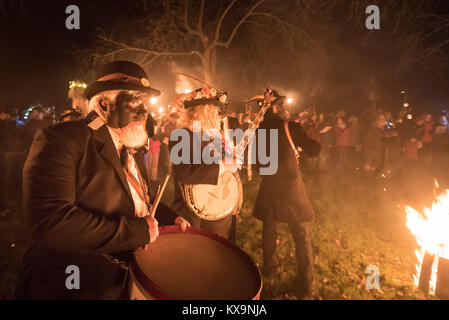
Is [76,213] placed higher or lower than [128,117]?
lower

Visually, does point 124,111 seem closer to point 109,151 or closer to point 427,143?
point 109,151

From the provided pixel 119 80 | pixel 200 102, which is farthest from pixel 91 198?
pixel 200 102

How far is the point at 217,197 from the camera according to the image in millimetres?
3590

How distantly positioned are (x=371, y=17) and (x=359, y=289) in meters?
9.26

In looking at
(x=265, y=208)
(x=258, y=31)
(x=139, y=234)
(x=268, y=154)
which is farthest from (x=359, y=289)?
(x=258, y=31)

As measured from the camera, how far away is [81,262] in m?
1.96

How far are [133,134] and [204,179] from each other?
116 cm

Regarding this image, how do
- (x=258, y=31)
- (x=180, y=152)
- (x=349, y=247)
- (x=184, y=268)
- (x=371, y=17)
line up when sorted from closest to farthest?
(x=184, y=268)
(x=180, y=152)
(x=349, y=247)
(x=371, y=17)
(x=258, y=31)

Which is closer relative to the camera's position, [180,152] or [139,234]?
[139,234]

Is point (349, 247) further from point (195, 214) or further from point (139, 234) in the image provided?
point (139, 234)

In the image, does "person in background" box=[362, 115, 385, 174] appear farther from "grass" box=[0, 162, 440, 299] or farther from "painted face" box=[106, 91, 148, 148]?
"painted face" box=[106, 91, 148, 148]

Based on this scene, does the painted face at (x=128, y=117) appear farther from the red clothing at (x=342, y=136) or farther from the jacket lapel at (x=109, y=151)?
the red clothing at (x=342, y=136)

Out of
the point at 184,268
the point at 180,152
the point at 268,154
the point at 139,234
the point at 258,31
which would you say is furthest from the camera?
the point at 258,31

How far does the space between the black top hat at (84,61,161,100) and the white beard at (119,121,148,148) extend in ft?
0.96
